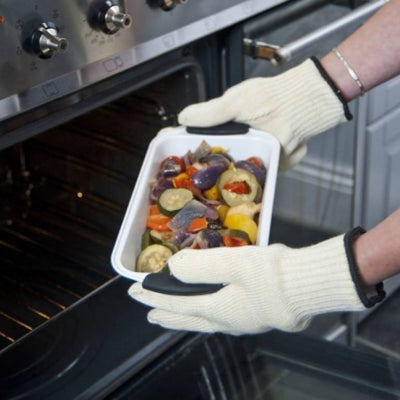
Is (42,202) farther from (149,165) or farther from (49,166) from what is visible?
(149,165)

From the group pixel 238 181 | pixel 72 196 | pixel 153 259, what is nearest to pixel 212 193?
pixel 238 181

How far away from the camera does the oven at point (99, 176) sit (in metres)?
1.10

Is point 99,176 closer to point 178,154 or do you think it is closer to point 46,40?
point 178,154

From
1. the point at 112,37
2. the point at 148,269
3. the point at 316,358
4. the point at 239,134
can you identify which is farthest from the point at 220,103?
the point at 316,358

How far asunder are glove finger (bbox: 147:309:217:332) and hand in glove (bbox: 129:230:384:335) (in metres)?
0.04

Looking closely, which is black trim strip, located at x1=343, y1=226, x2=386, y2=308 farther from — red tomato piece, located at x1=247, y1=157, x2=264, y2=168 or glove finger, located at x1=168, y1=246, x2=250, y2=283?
red tomato piece, located at x1=247, y1=157, x2=264, y2=168

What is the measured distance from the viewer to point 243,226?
1116mm

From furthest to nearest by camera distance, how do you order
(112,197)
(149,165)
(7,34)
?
(112,197) < (149,165) < (7,34)

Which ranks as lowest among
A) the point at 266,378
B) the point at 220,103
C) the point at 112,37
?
the point at 266,378

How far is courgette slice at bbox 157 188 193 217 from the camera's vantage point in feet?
3.75

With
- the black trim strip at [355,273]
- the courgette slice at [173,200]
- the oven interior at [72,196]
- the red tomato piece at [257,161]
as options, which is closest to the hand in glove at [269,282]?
the black trim strip at [355,273]

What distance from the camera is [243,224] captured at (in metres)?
1.12

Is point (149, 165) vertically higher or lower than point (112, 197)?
higher

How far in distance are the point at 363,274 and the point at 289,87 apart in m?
0.38
